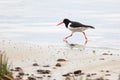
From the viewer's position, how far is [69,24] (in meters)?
18.3

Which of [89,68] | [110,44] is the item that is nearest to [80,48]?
[110,44]

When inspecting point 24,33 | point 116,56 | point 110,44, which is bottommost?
point 116,56

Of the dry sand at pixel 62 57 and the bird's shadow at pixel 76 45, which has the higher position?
the bird's shadow at pixel 76 45

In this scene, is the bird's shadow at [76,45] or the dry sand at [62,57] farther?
the bird's shadow at [76,45]

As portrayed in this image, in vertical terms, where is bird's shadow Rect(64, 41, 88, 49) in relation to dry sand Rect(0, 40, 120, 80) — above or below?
above

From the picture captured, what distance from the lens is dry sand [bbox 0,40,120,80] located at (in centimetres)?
1037

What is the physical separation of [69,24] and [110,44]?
9.94 feet

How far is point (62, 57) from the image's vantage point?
41.0 ft

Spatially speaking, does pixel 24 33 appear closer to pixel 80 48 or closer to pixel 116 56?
pixel 80 48

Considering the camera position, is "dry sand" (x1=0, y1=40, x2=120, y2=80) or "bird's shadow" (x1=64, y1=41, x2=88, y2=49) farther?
"bird's shadow" (x1=64, y1=41, x2=88, y2=49)

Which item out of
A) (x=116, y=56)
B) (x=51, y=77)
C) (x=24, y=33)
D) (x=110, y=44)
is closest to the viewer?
(x=51, y=77)

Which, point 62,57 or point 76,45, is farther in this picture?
point 76,45

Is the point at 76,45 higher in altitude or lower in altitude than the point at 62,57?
higher

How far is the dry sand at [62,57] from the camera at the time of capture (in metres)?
10.4
